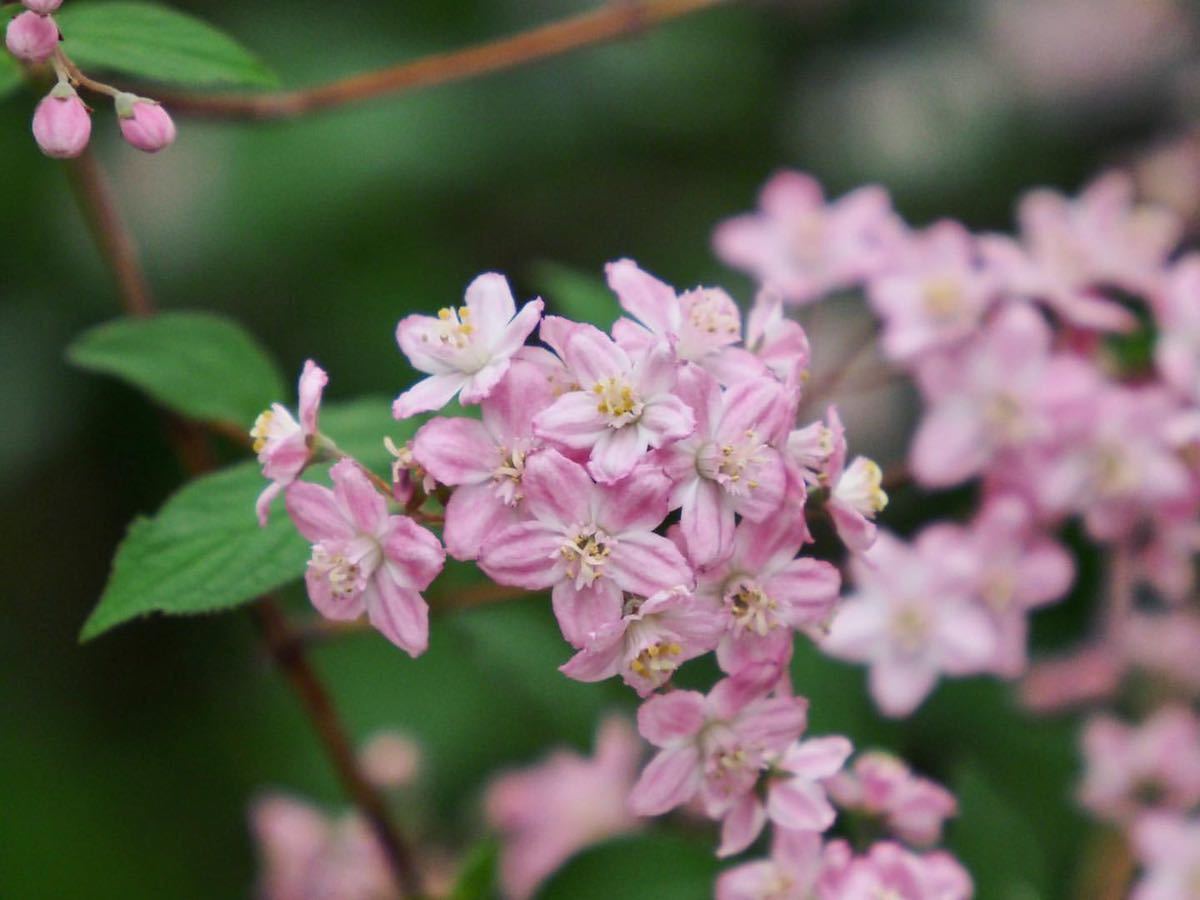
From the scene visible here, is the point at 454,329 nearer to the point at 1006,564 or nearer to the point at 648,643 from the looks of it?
the point at 648,643

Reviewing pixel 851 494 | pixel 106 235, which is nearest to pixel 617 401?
pixel 851 494

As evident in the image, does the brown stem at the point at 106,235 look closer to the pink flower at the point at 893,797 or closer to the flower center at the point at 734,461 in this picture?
the flower center at the point at 734,461

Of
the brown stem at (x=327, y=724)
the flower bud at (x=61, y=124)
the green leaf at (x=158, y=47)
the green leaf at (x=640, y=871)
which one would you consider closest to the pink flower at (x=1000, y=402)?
the green leaf at (x=640, y=871)

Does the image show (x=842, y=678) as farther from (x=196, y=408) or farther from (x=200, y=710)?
(x=200, y=710)

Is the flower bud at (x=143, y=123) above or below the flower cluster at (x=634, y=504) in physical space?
above

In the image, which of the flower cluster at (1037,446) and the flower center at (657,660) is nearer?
the flower center at (657,660)

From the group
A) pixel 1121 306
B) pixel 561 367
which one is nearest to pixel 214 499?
pixel 561 367
